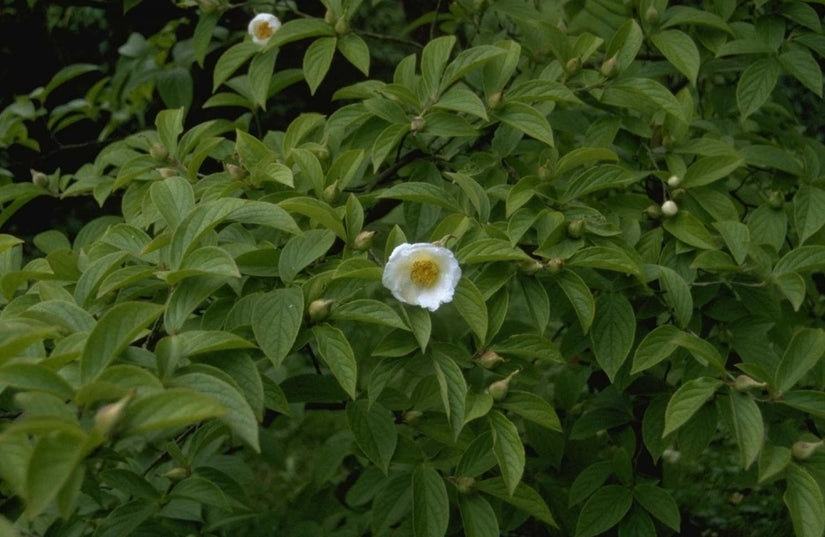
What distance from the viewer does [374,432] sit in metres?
1.55

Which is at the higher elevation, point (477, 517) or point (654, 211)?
point (654, 211)

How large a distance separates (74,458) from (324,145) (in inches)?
37.6

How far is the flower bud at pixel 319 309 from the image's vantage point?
4.57ft

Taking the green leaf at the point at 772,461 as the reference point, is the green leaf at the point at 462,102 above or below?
above

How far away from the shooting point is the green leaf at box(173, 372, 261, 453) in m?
1.09

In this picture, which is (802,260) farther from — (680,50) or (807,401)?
(680,50)

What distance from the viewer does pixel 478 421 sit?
1713mm

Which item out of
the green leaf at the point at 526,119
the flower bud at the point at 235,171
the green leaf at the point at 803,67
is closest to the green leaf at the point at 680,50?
the green leaf at the point at 803,67

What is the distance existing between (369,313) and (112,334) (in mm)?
393

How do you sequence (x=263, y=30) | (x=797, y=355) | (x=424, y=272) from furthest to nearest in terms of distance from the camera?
(x=263, y=30) → (x=797, y=355) → (x=424, y=272)

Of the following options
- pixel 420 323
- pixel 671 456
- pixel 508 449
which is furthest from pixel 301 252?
pixel 671 456

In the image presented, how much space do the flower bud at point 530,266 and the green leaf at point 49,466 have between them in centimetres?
82

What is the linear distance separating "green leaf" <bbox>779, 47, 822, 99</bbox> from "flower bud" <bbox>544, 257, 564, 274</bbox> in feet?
2.58

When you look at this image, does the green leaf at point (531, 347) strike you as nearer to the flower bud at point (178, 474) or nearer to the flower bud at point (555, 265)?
the flower bud at point (555, 265)
